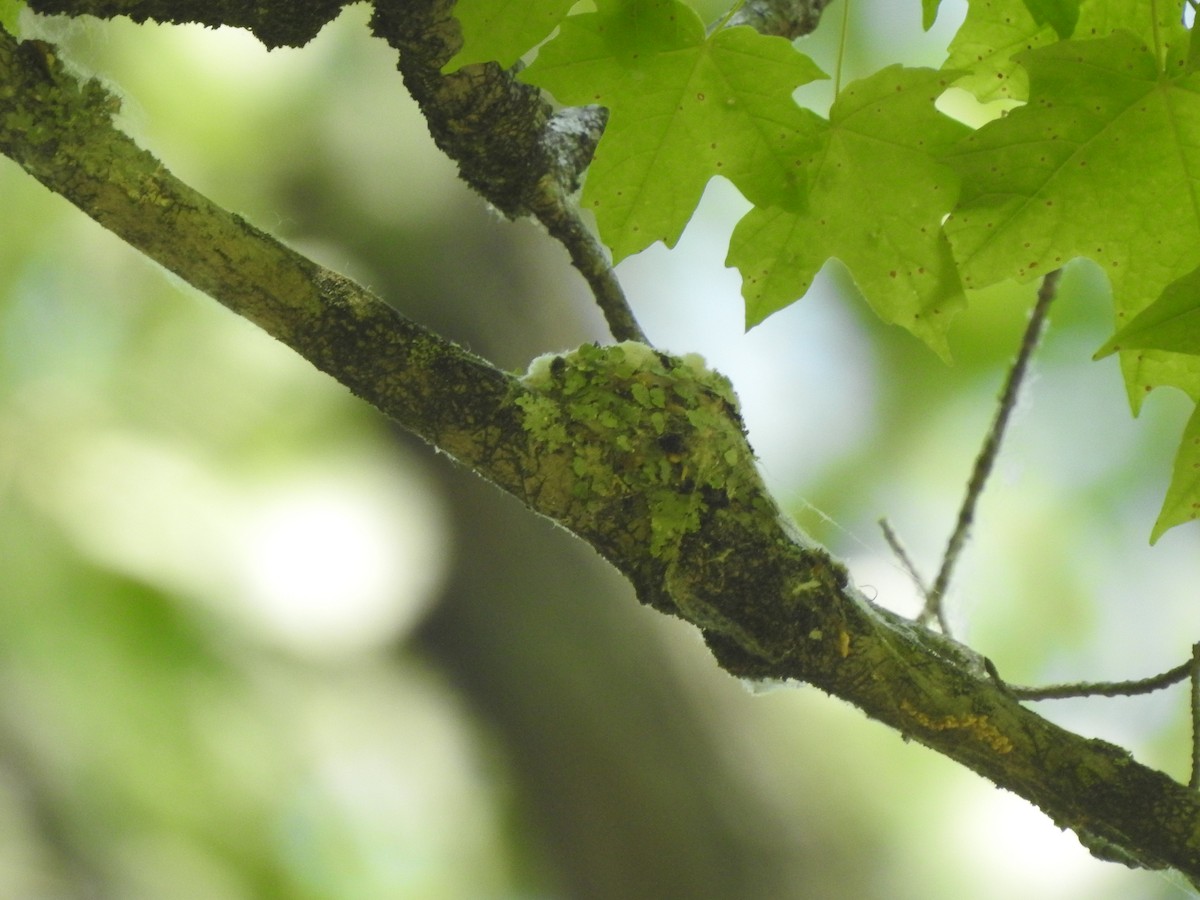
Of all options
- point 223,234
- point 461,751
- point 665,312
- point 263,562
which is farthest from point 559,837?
point 223,234

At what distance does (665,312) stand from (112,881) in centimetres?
214

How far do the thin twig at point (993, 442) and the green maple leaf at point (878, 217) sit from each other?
416 millimetres

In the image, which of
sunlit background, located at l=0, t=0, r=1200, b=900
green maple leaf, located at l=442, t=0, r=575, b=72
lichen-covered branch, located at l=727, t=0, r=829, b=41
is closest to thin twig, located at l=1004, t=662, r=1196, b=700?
green maple leaf, located at l=442, t=0, r=575, b=72

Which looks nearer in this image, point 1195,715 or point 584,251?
point 1195,715

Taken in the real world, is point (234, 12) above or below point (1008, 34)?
below

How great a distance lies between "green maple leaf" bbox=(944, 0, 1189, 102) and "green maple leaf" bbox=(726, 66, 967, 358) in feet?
0.29

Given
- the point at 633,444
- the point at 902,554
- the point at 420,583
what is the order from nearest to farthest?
1. the point at 633,444
2. the point at 902,554
3. the point at 420,583

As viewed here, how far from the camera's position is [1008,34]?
801 millimetres

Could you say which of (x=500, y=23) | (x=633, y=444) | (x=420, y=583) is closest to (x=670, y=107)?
(x=500, y=23)

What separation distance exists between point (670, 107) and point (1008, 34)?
0.31m

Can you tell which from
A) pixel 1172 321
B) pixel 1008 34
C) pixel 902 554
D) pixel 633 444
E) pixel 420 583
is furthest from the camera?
pixel 420 583

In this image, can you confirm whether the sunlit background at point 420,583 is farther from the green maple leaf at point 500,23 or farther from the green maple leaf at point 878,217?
the green maple leaf at point 500,23

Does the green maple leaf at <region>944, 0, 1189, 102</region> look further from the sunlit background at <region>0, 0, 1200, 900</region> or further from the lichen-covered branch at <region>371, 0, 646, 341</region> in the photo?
the sunlit background at <region>0, 0, 1200, 900</region>

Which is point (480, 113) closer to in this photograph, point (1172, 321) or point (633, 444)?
point (633, 444)
